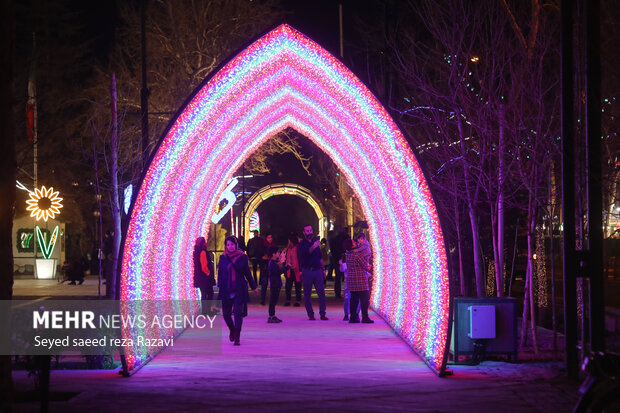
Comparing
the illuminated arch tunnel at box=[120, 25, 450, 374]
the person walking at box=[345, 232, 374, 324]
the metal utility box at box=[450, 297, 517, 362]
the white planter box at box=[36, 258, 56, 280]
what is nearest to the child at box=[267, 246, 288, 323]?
the person walking at box=[345, 232, 374, 324]

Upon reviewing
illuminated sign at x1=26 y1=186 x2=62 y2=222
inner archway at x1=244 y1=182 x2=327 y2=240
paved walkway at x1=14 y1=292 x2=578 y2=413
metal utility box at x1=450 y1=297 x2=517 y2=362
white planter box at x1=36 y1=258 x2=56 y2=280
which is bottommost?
paved walkway at x1=14 y1=292 x2=578 y2=413

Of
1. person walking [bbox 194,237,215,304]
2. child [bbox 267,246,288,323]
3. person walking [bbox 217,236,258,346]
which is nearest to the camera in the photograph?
person walking [bbox 217,236,258,346]

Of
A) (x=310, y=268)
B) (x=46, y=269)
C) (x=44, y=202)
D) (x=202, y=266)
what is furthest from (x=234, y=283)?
(x=46, y=269)

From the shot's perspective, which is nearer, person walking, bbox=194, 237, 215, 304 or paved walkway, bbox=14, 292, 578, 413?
paved walkway, bbox=14, 292, 578, 413

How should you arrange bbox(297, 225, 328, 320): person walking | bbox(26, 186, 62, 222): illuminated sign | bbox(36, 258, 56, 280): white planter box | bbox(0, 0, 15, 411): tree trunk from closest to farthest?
bbox(0, 0, 15, 411): tree trunk, bbox(297, 225, 328, 320): person walking, bbox(26, 186, 62, 222): illuminated sign, bbox(36, 258, 56, 280): white planter box

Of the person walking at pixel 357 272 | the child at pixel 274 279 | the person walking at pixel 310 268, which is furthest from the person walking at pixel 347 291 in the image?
the child at pixel 274 279

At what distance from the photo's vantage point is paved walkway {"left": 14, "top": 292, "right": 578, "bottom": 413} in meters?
9.95

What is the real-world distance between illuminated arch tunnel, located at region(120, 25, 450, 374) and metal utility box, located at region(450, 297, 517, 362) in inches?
18.9

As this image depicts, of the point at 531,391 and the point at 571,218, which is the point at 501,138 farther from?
the point at 531,391

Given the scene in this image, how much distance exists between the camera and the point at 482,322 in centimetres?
1320

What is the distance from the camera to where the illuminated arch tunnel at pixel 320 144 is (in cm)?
1262

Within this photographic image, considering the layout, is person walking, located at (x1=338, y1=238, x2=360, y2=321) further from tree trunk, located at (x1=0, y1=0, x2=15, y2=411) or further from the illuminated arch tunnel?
tree trunk, located at (x1=0, y1=0, x2=15, y2=411)

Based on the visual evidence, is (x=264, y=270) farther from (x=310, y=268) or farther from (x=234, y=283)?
(x=234, y=283)

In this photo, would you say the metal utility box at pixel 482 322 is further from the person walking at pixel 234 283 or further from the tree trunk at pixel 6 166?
the tree trunk at pixel 6 166
